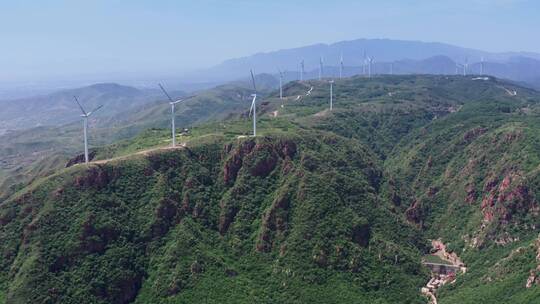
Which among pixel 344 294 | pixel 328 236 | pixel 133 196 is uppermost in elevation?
pixel 133 196

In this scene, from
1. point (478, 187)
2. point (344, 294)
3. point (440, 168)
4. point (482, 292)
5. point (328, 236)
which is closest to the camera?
point (482, 292)

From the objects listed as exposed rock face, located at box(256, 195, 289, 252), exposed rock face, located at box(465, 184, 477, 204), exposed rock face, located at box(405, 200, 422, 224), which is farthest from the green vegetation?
exposed rock face, located at box(405, 200, 422, 224)

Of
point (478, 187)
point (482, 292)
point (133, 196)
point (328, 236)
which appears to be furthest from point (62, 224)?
point (478, 187)

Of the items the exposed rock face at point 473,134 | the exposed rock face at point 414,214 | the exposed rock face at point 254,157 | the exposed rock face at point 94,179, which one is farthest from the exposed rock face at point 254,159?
the exposed rock face at point 473,134

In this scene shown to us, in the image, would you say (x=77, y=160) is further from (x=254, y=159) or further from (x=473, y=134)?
(x=473, y=134)

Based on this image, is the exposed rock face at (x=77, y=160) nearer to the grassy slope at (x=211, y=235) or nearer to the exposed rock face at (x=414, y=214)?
the grassy slope at (x=211, y=235)

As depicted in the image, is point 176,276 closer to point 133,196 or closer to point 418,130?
point 133,196
